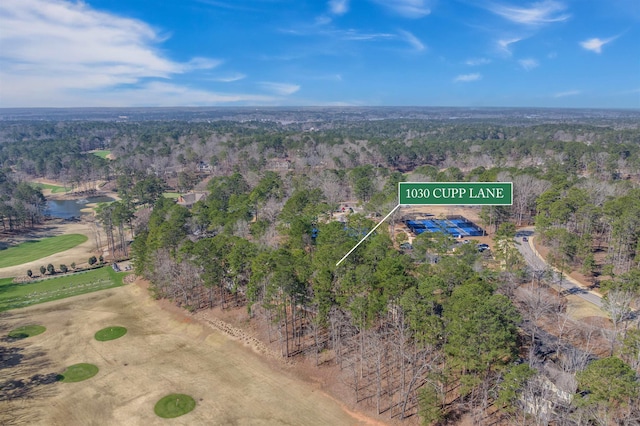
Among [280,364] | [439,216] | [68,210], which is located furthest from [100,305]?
[68,210]

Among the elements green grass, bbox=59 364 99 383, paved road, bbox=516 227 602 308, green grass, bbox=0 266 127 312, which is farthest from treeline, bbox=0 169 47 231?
paved road, bbox=516 227 602 308

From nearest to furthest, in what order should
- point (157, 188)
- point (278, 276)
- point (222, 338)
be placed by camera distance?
1. point (278, 276)
2. point (222, 338)
3. point (157, 188)

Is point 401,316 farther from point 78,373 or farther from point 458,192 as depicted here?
point 78,373

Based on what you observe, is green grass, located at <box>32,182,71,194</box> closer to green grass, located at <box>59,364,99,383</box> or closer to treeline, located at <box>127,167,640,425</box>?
treeline, located at <box>127,167,640,425</box>

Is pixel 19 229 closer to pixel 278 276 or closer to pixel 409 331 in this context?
pixel 278 276

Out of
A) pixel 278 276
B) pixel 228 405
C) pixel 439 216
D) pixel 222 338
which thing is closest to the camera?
pixel 228 405

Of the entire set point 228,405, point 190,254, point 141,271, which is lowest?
point 228,405

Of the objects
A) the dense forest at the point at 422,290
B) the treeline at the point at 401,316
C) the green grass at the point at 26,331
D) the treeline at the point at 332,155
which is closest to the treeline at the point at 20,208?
the dense forest at the point at 422,290
